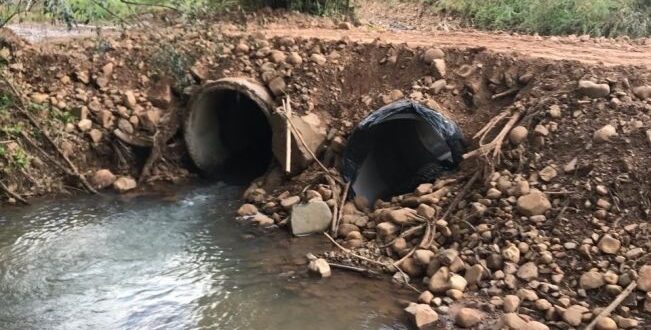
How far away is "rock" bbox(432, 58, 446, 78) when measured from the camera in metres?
7.30

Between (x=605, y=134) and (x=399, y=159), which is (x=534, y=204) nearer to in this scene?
(x=605, y=134)

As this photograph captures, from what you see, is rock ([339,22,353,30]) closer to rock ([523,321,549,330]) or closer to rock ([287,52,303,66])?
rock ([287,52,303,66])

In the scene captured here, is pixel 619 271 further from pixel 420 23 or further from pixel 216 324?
pixel 420 23

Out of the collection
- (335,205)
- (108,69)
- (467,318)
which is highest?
(108,69)

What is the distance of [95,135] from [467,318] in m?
4.90

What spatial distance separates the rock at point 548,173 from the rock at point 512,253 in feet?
2.49

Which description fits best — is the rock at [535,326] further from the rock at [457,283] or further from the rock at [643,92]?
the rock at [643,92]

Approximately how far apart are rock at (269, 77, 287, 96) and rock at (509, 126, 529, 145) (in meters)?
2.67

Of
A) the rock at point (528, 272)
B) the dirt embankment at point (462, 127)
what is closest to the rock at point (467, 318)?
the dirt embankment at point (462, 127)

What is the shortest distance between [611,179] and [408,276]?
1819mm

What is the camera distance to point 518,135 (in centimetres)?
625

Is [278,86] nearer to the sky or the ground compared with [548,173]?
nearer to the sky

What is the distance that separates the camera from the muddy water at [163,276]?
16.8ft

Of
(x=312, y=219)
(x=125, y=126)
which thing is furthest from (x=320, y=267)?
(x=125, y=126)
